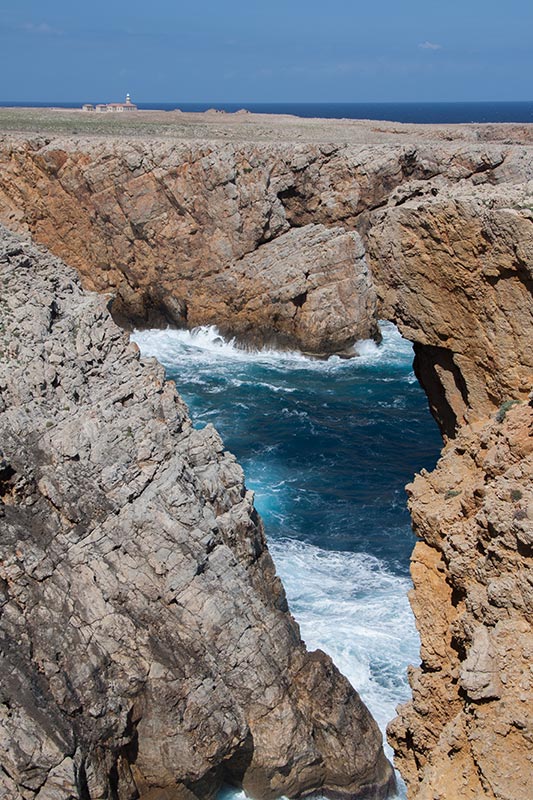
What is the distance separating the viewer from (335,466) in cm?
4169

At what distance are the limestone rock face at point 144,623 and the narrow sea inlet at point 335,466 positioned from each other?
14.1ft

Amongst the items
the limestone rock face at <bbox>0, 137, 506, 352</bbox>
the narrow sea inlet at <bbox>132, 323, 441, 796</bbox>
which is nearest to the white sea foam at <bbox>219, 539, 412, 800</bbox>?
the narrow sea inlet at <bbox>132, 323, 441, 796</bbox>

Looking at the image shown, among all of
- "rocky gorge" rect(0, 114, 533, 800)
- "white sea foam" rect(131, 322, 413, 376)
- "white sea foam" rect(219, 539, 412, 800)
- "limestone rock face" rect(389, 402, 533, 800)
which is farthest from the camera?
"white sea foam" rect(131, 322, 413, 376)

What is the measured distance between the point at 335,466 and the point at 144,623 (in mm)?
22584

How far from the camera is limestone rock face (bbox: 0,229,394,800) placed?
19.1m

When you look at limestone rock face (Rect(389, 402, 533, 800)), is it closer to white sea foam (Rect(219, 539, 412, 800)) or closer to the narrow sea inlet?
white sea foam (Rect(219, 539, 412, 800))

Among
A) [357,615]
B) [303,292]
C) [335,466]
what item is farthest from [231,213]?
[357,615]

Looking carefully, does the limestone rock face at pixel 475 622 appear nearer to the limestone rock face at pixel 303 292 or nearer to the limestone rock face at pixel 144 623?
the limestone rock face at pixel 144 623

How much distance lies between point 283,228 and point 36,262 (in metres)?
32.6

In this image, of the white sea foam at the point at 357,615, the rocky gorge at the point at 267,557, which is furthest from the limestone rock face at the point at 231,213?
the rocky gorge at the point at 267,557

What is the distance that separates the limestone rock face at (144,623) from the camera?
19.1 metres

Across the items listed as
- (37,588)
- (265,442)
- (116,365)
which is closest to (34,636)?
(37,588)

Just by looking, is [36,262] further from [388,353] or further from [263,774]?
[388,353]

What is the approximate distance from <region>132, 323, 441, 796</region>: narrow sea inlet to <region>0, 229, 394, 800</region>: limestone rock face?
429 cm
